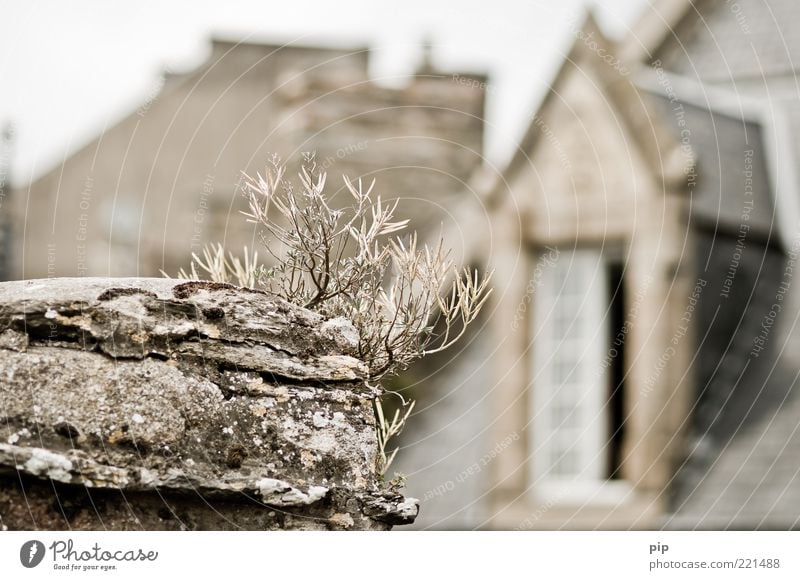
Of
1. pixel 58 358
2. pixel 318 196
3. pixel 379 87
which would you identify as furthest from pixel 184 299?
pixel 379 87

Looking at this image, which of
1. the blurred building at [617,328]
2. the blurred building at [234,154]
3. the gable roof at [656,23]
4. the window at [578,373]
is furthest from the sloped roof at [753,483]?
the gable roof at [656,23]

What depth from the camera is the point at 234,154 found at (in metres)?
19.4

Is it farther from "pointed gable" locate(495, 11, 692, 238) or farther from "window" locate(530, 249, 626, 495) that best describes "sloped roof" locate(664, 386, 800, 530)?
"pointed gable" locate(495, 11, 692, 238)

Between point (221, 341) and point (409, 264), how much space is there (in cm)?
58

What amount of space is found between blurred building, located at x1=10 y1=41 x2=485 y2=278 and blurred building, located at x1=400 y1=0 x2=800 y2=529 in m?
1.02

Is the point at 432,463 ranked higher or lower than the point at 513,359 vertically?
lower

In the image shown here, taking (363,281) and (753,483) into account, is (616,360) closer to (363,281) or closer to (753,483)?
(753,483)

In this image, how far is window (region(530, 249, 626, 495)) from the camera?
8.07 metres

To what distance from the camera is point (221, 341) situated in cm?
251

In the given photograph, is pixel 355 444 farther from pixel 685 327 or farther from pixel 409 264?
pixel 685 327
